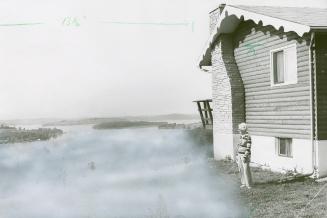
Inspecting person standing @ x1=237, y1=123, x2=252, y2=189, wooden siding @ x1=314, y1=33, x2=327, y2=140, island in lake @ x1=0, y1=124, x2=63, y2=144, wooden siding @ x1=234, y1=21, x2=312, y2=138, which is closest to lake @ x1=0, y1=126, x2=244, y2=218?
person standing @ x1=237, y1=123, x2=252, y2=189

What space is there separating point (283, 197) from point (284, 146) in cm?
432

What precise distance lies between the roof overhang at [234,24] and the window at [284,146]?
3.72 meters

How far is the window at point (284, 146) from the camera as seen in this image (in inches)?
571

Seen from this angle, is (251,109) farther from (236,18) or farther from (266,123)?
(236,18)

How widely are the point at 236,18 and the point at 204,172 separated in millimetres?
5956

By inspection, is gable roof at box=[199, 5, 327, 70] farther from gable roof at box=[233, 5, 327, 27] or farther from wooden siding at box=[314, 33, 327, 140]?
wooden siding at box=[314, 33, 327, 140]

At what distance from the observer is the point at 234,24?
57.1ft

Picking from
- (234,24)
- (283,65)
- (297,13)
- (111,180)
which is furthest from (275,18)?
(111,180)

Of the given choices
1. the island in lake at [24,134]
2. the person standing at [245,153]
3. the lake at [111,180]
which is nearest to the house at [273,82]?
the person standing at [245,153]

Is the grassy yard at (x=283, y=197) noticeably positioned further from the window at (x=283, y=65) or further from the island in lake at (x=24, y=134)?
the island in lake at (x=24, y=134)

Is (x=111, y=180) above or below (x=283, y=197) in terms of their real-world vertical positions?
below

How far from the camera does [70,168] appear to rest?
1844 centimetres

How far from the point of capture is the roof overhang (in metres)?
12.6

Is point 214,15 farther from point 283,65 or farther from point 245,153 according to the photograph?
point 245,153
